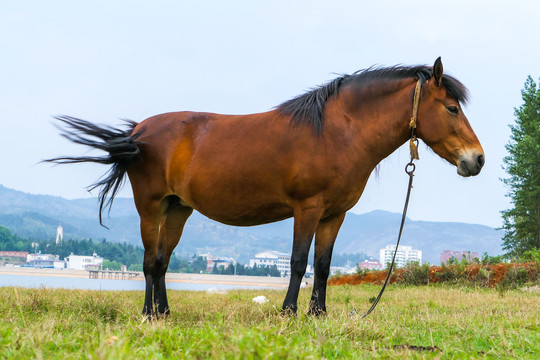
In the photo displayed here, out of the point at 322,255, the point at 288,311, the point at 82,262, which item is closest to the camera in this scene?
the point at 288,311

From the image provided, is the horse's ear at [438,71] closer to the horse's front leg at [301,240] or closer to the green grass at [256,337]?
the horse's front leg at [301,240]

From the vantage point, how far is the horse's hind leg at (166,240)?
6.37m

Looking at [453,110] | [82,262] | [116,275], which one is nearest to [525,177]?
[453,110]

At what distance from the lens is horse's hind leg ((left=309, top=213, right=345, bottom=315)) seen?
5535 millimetres

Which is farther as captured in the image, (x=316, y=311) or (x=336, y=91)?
(x=336, y=91)

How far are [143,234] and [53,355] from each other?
3326mm

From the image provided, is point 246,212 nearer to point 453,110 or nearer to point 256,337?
point 453,110

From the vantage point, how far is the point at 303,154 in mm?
5293

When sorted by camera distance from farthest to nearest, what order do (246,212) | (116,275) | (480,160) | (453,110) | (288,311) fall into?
(116,275) < (246,212) < (453,110) < (480,160) < (288,311)

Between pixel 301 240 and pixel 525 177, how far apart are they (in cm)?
2940

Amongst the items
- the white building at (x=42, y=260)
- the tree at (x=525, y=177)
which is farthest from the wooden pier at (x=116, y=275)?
the white building at (x=42, y=260)

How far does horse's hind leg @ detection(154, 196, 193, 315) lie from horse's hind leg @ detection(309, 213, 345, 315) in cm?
172

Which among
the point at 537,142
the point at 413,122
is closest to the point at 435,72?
the point at 413,122

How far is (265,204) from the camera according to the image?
555 cm
